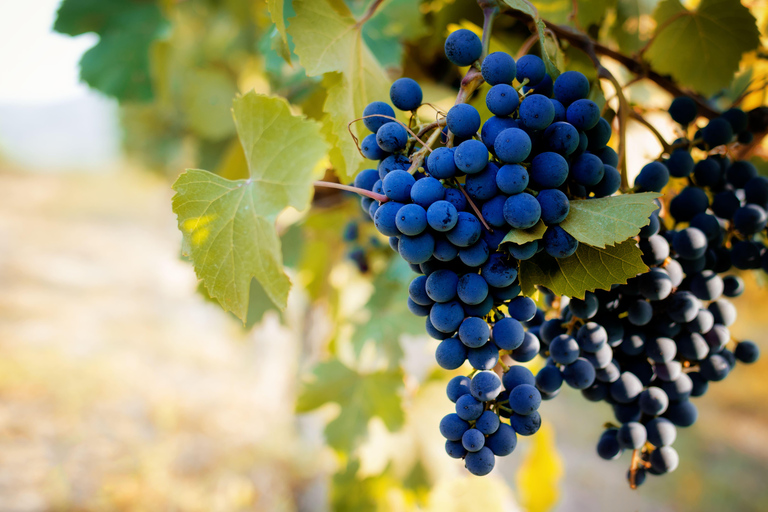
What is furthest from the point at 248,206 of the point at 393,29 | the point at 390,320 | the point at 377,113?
the point at 390,320

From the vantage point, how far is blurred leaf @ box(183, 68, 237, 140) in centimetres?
143

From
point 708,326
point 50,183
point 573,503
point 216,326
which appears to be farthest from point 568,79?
point 50,183

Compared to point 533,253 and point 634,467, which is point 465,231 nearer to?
point 533,253

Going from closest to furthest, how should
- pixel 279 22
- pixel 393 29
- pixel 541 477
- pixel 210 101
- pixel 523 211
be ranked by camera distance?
1. pixel 523 211
2. pixel 279 22
3. pixel 393 29
4. pixel 541 477
5. pixel 210 101

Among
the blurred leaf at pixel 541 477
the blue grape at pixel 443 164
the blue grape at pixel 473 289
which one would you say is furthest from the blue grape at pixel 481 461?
the blurred leaf at pixel 541 477

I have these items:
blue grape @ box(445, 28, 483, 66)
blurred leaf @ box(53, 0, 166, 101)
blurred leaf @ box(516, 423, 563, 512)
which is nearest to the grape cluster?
blue grape @ box(445, 28, 483, 66)

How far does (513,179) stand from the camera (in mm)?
331

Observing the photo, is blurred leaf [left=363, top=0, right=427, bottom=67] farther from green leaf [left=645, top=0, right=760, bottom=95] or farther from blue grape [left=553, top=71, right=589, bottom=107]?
blue grape [left=553, top=71, right=589, bottom=107]

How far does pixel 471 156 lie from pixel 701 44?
53 cm

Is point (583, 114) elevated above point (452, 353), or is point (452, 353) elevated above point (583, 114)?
point (583, 114)

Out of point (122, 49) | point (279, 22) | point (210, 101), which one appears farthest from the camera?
point (210, 101)

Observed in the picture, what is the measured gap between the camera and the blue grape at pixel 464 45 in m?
0.39

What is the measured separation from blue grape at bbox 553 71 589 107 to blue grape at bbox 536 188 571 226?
93 millimetres

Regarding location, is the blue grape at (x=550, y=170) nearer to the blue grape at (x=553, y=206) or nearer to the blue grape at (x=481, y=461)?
the blue grape at (x=553, y=206)
